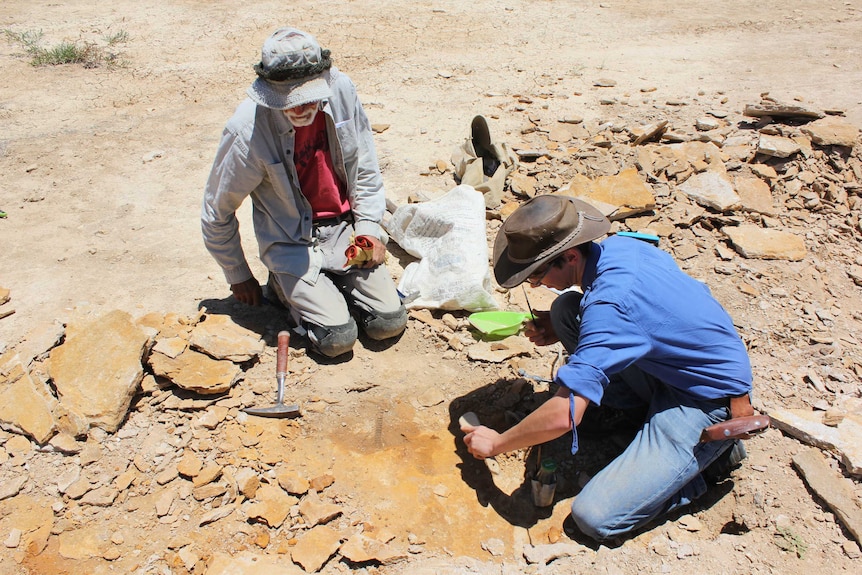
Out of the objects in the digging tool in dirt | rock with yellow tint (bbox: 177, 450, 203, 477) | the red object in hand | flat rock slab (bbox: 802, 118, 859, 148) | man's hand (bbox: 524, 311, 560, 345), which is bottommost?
rock with yellow tint (bbox: 177, 450, 203, 477)

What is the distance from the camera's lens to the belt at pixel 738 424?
244 cm

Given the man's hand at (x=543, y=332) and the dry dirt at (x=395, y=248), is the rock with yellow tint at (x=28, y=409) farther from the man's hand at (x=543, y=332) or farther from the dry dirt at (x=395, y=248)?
the man's hand at (x=543, y=332)

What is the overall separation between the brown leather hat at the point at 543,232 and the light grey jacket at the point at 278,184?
4.36 feet

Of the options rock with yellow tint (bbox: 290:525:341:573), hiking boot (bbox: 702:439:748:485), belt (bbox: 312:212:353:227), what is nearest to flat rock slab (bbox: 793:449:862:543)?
hiking boot (bbox: 702:439:748:485)

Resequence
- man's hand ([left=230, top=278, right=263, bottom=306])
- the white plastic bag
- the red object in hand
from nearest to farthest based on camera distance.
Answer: the red object in hand < man's hand ([left=230, top=278, right=263, bottom=306]) < the white plastic bag

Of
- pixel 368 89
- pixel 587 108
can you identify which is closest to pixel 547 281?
pixel 587 108

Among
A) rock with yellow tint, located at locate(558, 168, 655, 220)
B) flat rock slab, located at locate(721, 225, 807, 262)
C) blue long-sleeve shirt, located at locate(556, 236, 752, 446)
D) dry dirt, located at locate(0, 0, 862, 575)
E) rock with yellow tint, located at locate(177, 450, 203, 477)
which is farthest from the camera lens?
rock with yellow tint, located at locate(558, 168, 655, 220)

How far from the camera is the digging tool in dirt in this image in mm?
3146

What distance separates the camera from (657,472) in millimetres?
2562

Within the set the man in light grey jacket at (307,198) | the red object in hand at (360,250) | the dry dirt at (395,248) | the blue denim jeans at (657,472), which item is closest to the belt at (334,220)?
the man in light grey jacket at (307,198)

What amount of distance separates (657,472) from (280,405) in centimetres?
179

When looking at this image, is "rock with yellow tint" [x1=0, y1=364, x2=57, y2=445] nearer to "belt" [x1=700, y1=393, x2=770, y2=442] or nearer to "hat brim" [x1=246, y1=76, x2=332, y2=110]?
"hat brim" [x1=246, y1=76, x2=332, y2=110]

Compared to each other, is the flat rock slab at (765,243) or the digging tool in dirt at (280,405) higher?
the flat rock slab at (765,243)

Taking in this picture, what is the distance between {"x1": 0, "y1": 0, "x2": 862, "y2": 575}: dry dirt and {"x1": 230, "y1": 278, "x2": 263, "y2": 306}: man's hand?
115mm
